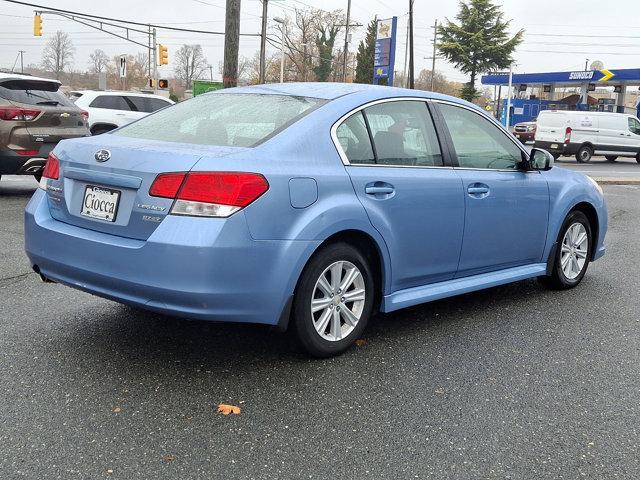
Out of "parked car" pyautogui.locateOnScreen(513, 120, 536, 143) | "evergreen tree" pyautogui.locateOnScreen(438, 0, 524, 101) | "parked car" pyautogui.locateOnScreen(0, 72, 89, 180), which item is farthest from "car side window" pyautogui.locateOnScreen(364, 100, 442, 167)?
"evergreen tree" pyautogui.locateOnScreen(438, 0, 524, 101)

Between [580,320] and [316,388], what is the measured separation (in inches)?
94.6

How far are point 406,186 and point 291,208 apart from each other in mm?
946

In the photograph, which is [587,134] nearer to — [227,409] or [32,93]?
[32,93]

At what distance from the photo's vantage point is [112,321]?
4512mm

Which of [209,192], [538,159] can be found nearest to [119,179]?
[209,192]

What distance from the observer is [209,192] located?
3.36m

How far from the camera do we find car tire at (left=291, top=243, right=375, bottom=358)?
372 cm

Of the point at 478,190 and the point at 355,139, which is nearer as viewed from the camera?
the point at 355,139

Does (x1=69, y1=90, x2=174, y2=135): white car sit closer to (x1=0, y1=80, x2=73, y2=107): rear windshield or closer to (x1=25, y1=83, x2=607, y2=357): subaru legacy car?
(x1=0, y1=80, x2=73, y2=107): rear windshield

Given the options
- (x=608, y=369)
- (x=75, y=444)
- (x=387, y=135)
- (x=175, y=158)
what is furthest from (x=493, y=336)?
(x=75, y=444)

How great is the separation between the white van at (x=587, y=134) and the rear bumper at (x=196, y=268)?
2589cm

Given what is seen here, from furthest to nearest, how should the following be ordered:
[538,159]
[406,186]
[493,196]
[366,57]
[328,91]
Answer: [366,57], [538,159], [493,196], [328,91], [406,186]

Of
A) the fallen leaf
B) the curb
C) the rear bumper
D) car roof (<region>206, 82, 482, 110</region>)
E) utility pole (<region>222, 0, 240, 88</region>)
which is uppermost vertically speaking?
utility pole (<region>222, 0, 240, 88</region>)

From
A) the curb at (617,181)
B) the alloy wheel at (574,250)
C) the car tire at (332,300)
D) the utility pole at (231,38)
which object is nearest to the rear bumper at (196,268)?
the car tire at (332,300)
